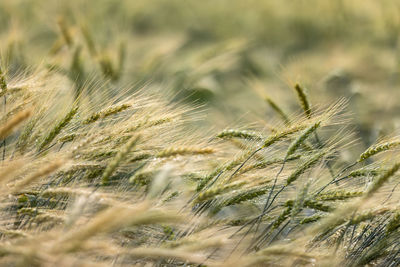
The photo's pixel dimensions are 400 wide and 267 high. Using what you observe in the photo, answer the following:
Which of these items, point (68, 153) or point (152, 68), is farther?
point (152, 68)

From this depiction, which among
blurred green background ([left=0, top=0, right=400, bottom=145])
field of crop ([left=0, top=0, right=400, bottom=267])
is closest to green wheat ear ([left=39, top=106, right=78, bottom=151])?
field of crop ([left=0, top=0, right=400, bottom=267])

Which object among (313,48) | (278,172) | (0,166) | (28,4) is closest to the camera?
(0,166)

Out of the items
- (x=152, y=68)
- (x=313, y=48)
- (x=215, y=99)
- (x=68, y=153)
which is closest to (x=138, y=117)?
(x=68, y=153)

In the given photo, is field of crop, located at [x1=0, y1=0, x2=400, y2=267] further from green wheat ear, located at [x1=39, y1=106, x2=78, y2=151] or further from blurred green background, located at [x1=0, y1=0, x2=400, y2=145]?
blurred green background, located at [x1=0, y1=0, x2=400, y2=145]

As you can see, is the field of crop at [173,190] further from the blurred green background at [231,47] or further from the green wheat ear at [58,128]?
the blurred green background at [231,47]

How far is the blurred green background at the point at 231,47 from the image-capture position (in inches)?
106

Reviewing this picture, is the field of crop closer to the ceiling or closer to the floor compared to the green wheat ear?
closer to the floor

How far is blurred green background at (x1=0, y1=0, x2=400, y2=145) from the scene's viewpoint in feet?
8.87

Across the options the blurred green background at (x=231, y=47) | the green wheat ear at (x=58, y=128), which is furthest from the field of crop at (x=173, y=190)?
the blurred green background at (x=231, y=47)

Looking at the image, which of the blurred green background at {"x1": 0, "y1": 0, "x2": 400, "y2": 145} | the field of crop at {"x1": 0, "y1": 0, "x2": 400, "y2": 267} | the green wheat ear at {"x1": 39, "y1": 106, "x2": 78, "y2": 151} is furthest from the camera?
the blurred green background at {"x1": 0, "y1": 0, "x2": 400, "y2": 145}

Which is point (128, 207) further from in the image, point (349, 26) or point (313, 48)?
point (349, 26)

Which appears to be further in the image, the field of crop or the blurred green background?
the blurred green background

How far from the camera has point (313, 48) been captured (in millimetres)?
3844

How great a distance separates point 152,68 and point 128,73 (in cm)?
47
